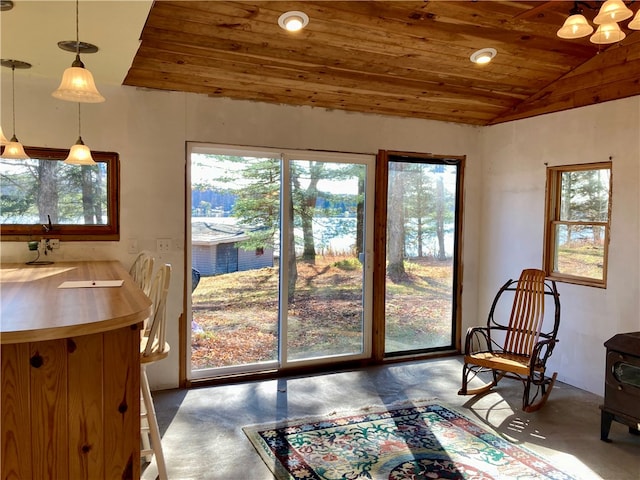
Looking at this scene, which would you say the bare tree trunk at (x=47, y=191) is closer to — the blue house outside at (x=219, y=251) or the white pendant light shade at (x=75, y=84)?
the blue house outside at (x=219, y=251)

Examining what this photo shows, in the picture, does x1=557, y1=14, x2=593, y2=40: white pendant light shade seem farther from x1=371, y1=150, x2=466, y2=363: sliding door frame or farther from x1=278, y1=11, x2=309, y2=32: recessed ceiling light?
x1=371, y1=150, x2=466, y2=363: sliding door frame

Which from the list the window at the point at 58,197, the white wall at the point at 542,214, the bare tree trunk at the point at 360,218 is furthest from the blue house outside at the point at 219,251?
the white wall at the point at 542,214

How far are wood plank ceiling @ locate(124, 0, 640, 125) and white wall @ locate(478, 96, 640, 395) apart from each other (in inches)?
9.4

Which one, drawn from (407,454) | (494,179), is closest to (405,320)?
(494,179)

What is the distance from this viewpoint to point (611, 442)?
306cm

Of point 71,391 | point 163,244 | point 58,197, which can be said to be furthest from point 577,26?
point 58,197

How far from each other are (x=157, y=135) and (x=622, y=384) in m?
3.85

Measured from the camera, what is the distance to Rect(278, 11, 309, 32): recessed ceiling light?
2.96 metres

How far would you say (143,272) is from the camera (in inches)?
119

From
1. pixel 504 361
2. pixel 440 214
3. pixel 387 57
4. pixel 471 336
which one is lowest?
pixel 504 361

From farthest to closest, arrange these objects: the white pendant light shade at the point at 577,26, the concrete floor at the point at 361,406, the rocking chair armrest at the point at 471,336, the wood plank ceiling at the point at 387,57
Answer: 1. the rocking chair armrest at the point at 471,336
2. the wood plank ceiling at the point at 387,57
3. the concrete floor at the point at 361,406
4. the white pendant light shade at the point at 577,26

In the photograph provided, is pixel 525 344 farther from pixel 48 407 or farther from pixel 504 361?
pixel 48 407

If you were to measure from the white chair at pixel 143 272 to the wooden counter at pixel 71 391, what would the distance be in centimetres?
94

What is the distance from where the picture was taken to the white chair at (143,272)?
2.82 meters
